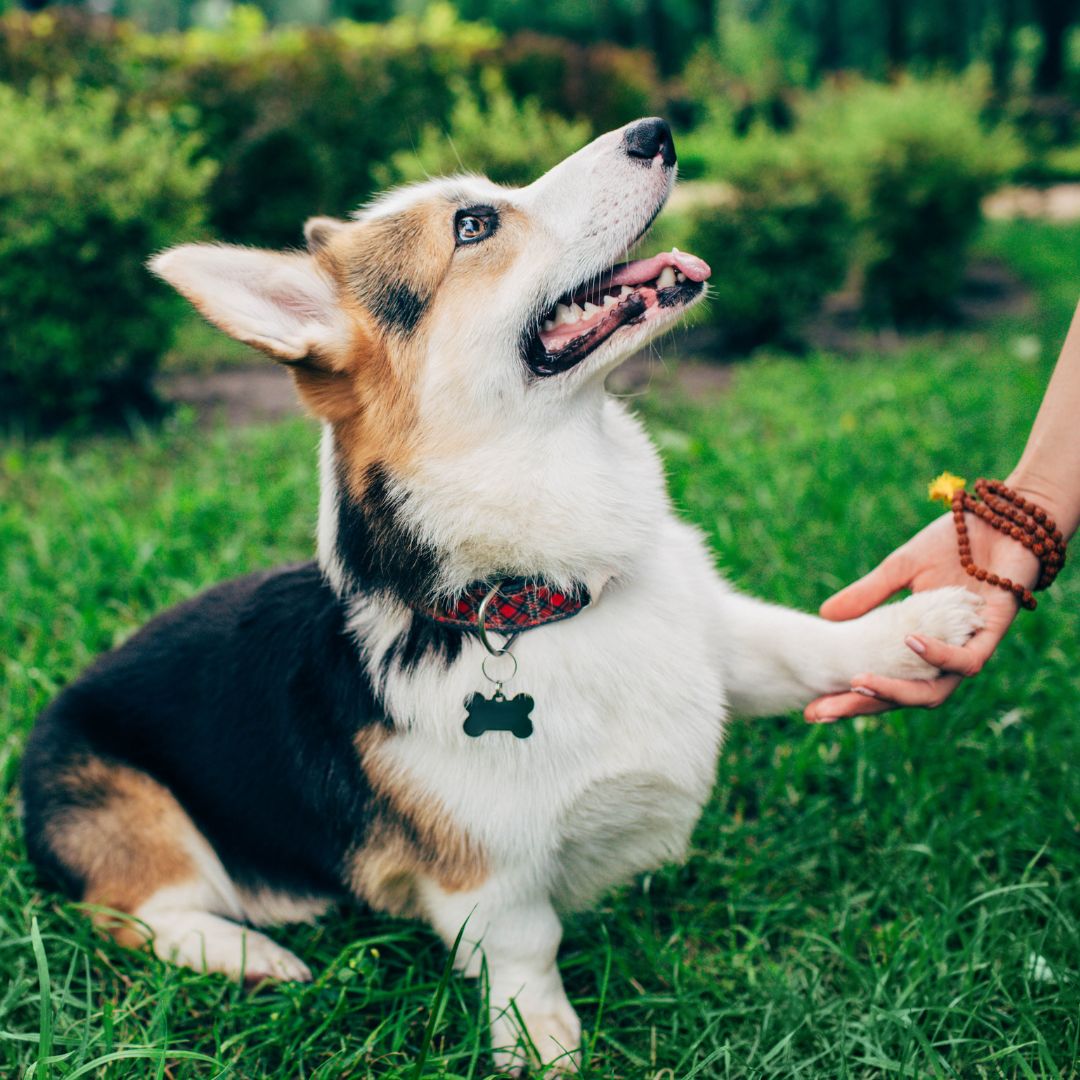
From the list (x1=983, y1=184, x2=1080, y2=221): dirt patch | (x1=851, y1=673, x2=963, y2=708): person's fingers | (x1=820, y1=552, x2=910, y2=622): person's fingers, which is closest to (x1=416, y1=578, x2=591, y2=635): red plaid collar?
(x1=851, y1=673, x2=963, y2=708): person's fingers

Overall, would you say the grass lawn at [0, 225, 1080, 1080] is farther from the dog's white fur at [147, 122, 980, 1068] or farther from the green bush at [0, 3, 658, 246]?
the green bush at [0, 3, 658, 246]

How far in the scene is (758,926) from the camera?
233 cm

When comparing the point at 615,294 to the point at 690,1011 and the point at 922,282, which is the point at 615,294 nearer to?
the point at 690,1011

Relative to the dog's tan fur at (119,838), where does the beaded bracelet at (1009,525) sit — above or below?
above

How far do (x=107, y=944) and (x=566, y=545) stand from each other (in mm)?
1549

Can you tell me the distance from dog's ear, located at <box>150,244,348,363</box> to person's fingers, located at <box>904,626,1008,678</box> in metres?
1.47

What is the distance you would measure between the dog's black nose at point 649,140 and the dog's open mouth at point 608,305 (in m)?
0.22

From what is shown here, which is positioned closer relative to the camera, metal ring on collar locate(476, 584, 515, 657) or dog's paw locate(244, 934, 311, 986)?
metal ring on collar locate(476, 584, 515, 657)

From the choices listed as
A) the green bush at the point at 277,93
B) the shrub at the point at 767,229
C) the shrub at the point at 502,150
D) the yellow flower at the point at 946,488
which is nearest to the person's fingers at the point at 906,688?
the yellow flower at the point at 946,488

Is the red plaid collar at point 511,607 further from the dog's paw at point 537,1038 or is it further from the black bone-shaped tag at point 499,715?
the dog's paw at point 537,1038

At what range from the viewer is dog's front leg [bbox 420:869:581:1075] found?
206 centimetres

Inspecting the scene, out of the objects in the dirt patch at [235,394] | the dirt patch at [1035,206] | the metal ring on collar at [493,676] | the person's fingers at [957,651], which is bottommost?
the dirt patch at [1035,206]

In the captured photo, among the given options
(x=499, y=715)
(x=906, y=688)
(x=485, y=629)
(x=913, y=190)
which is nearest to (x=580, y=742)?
(x=499, y=715)

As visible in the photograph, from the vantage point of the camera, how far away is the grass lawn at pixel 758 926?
2010 mm
